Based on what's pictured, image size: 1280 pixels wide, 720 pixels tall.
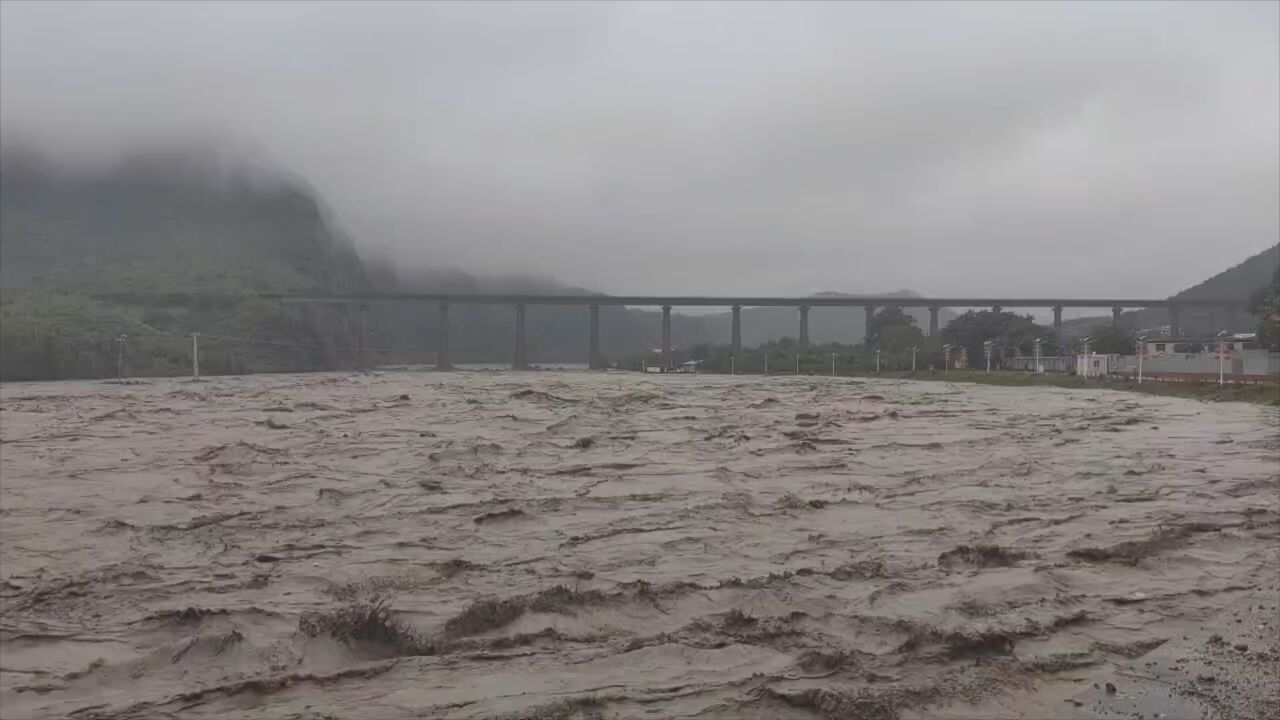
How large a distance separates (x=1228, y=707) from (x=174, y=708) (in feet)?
15.6

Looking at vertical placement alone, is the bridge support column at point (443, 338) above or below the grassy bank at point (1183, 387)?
above

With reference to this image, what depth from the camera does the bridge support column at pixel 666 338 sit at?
120550 millimetres

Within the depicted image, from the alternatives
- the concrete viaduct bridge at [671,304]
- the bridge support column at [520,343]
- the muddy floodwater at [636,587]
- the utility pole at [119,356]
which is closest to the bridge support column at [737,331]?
the concrete viaduct bridge at [671,304]

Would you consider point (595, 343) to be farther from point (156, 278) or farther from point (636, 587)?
point (636, 587)

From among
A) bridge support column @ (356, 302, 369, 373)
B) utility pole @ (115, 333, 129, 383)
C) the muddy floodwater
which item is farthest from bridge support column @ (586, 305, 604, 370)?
the muddy floodwater

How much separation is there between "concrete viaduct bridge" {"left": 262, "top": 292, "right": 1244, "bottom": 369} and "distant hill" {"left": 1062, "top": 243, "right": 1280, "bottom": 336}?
2.45m

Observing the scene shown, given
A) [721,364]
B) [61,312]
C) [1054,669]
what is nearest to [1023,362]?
[721,364]

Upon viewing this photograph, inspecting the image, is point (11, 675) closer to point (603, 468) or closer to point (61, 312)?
point (603, 468)

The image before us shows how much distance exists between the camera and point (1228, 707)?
13.0 feet

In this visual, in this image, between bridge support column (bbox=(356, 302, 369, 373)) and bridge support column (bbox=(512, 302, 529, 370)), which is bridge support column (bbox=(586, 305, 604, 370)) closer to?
bridge support column (bbox=(512, 302, 529, 370))

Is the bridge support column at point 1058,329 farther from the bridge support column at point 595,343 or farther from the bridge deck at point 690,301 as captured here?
the bridge support column at point 595,343

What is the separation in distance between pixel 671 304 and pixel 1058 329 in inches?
2033

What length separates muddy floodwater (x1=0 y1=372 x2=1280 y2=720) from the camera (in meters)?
4.30

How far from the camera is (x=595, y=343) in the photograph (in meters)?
123
